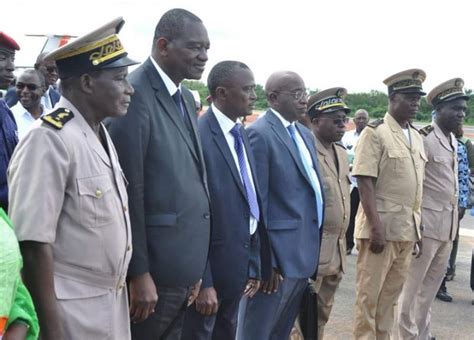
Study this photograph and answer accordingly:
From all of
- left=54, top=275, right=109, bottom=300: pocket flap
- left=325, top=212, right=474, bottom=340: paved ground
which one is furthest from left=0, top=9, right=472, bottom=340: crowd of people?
left=325, top=212, right=474, bottom=340: paved ground

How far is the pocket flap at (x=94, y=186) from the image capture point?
2059 mm

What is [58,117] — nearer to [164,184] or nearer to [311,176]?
[164,184]

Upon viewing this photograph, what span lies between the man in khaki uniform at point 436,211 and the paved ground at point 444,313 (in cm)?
59

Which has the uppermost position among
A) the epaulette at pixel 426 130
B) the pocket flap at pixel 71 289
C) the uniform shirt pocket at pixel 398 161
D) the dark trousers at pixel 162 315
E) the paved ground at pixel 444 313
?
the epaulette at pixel 426 130

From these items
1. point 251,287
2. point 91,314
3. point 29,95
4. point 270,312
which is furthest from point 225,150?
point 29,95

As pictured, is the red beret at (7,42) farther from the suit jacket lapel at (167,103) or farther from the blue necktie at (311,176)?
the blue necktie at (311,176)

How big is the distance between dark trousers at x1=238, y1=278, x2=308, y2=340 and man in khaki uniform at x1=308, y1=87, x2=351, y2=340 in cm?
45

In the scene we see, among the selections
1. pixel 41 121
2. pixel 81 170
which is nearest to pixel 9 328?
pixel 81 170

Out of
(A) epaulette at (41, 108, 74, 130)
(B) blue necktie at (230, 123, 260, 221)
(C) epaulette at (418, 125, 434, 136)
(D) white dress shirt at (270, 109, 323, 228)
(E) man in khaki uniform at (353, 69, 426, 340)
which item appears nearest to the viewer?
(A) epaulette at (41, 108, 74, 130)

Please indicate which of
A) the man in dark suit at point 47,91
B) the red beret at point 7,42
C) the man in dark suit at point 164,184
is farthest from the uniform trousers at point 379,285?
the man in dark suit at point 47,91

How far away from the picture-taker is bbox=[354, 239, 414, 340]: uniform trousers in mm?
4285

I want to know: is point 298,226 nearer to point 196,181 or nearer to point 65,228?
point 196,181

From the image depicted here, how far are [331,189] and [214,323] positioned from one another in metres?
1.38

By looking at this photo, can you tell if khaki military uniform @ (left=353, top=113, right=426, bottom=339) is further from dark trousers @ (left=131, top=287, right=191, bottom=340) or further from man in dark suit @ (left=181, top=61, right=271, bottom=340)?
dark trousers @ (left=131, top=287, right=191, bottom=340)
